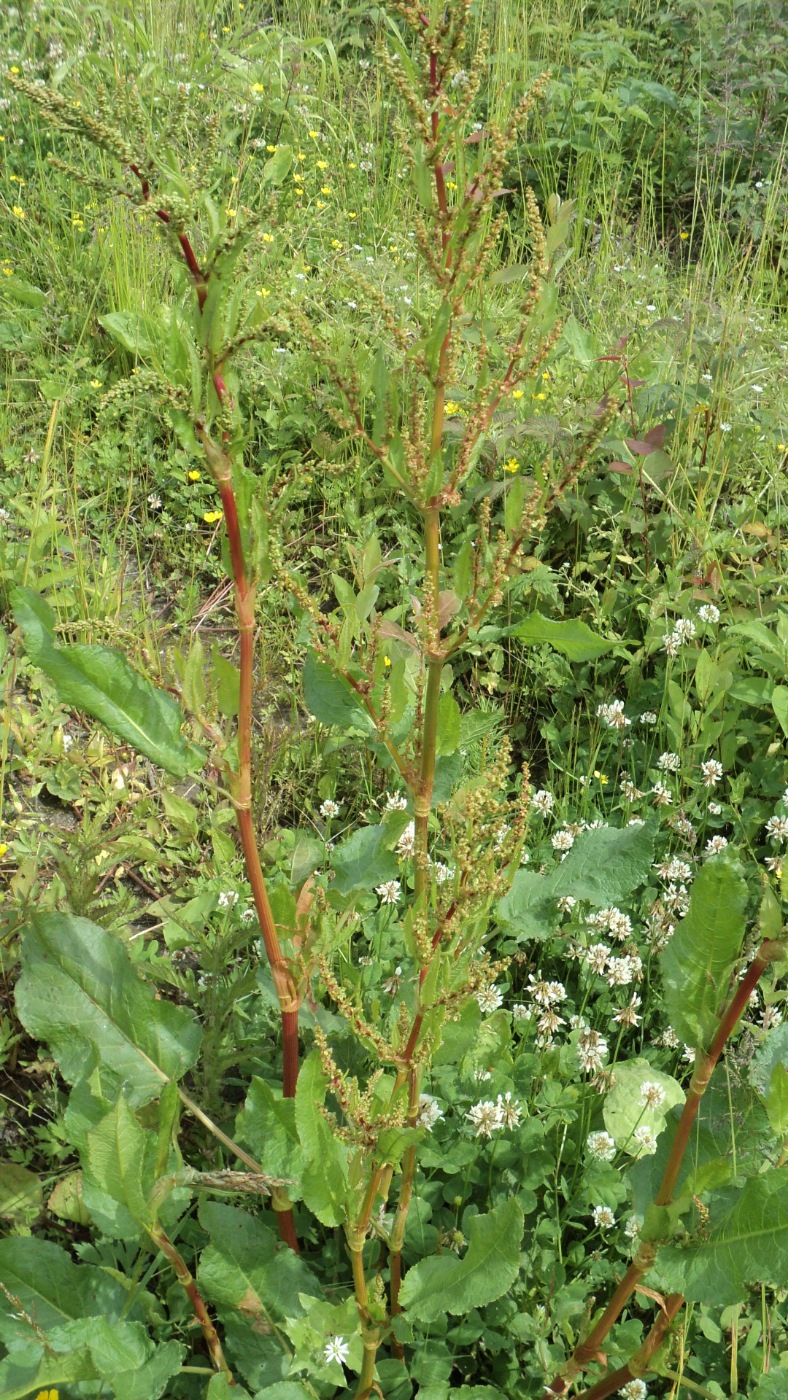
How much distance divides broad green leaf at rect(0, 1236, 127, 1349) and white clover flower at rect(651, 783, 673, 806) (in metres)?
1.31

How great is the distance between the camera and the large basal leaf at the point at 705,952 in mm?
978

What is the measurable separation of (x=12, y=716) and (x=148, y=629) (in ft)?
1.33

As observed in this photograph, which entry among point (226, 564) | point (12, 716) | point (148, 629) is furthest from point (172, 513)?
point (226, 564)

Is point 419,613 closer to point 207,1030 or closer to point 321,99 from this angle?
point 207,1030

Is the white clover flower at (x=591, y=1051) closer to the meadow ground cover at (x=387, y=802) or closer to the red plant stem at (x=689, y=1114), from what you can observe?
the meadow ground cover at (x=387, y=802)

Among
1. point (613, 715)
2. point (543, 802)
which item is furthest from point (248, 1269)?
point (613, 715)

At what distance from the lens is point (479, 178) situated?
3.58ft

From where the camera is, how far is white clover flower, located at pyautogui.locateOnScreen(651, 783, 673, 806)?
220cm

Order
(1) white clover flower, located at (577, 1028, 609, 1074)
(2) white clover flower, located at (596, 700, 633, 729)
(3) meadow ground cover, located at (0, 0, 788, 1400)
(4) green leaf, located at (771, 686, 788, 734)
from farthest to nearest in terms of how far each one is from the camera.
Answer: (2) white clover flower, located at (596, 700, 633, 729), (4) green leaf, located at (771, 686, 788, 734), (1) white clover flower, located at (577, 1028, 609, 1074), (3) meadow ground cover, located at (0, 0, 788, 1400)

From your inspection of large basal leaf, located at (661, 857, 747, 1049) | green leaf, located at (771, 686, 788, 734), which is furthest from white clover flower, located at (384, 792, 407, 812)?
large basal leaf, located at (661, 857, 747, 1049)

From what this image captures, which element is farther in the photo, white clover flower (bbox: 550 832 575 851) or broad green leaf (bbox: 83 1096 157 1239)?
white clover flower (bbox: 550 832 575 851)

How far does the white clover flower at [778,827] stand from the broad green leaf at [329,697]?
3.44 ft

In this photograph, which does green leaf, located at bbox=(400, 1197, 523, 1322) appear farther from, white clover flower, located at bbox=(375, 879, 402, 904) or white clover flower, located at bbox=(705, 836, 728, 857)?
white clover flower, located at bbox=(705, 836, 728, 857)

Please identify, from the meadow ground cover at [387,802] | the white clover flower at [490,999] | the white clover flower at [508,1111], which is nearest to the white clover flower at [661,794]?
the meadow ground cover at [387,802]
